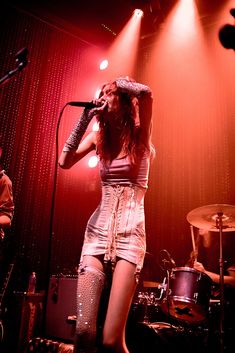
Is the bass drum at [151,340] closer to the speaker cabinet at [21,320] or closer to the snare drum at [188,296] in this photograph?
the snare drum at [188,296]

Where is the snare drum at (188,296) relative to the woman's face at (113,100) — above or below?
below

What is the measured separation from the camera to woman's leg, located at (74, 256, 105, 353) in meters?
1.95

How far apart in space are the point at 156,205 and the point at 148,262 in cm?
143

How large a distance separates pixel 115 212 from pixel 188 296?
2508mm

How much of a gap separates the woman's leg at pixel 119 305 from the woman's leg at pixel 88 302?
0.07m

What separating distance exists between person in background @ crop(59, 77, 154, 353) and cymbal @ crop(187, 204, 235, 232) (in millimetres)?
2320

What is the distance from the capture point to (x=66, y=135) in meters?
6.64

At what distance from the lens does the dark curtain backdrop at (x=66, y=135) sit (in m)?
5.80

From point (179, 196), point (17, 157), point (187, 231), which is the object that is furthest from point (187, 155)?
point (17, 157)

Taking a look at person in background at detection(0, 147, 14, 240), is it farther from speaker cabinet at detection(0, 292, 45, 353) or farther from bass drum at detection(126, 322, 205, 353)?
bass drum at detection(126, 322, 205, 353)

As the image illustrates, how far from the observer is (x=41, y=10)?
6.67 m

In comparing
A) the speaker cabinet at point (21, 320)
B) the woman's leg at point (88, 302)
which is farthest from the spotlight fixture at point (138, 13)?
the woman's leg at point (88, 302)

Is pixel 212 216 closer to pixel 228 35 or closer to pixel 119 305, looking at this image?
pixel 119 305

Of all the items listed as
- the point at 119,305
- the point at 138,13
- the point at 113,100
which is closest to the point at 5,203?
the point at 113,100
